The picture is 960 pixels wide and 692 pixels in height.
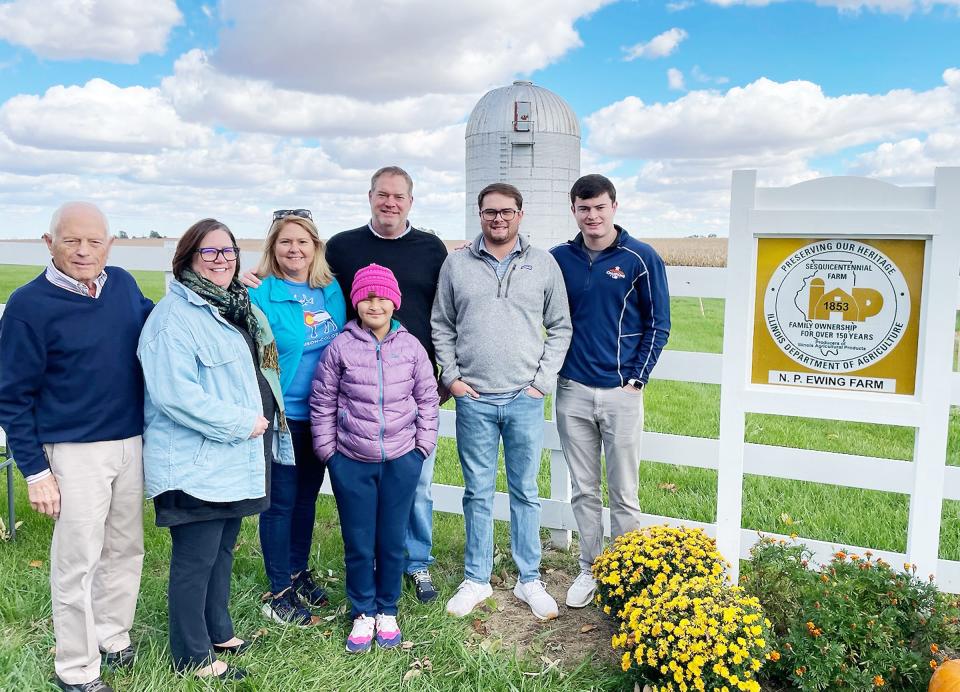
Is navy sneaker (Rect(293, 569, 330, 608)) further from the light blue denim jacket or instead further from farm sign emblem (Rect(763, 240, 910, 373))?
farm sign emblem (Rect(763, 240, 910, 373))

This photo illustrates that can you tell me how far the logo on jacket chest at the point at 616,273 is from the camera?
12.9 feet

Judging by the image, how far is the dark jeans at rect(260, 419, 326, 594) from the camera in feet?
12.5

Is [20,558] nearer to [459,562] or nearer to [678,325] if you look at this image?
[459,562]

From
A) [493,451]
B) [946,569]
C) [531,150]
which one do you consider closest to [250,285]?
[493,451]

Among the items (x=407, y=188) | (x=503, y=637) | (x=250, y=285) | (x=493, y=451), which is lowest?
(x=503, y=637)

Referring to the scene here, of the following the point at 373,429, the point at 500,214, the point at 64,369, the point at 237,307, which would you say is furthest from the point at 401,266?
the point at 64,369

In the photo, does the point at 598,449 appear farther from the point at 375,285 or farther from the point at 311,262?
the point at 311,262

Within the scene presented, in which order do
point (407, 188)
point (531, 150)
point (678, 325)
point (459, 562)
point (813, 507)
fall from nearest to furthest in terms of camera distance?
point (407, 188), point (459, 562), point (813, 507), point (531, 150), point (678, 325)

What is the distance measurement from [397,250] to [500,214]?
0.63 metres

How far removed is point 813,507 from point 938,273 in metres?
2.50

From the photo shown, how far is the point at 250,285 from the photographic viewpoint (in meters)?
3.74

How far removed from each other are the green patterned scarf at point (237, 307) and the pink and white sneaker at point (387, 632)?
1.12 metres

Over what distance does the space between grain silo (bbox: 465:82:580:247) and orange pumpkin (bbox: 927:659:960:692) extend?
969 cm

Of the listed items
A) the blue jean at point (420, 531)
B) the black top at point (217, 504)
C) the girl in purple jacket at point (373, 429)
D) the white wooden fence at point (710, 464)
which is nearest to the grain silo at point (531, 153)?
the white wooden fence at point (710, 464)
